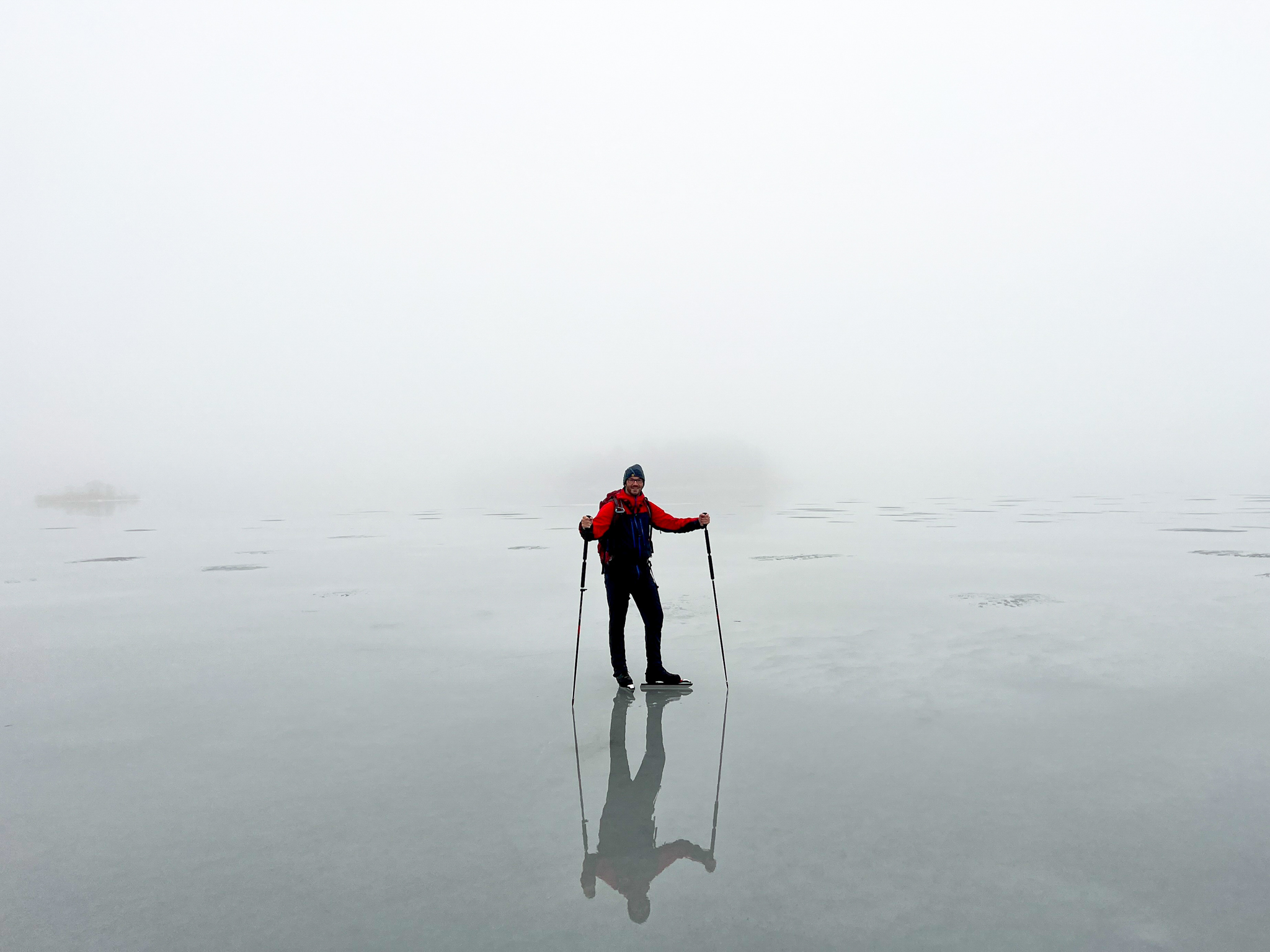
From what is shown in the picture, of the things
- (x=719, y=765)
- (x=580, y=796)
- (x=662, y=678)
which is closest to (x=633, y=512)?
(x=662, y=678)

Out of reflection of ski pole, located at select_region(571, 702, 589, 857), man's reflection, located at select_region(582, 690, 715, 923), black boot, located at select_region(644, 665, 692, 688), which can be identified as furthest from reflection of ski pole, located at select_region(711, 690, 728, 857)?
black boot, located at select_region(644, 665, 692, 688)

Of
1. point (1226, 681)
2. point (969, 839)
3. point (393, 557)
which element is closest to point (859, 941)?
point (969, 839)

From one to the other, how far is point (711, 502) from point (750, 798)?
47055 mm

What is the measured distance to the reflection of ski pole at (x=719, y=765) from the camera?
13.9 feet

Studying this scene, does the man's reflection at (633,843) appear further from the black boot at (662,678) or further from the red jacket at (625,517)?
the red jacket at (625,517)

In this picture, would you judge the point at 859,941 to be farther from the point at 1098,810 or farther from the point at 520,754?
the point at 520,754

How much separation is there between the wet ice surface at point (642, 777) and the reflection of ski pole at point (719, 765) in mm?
45

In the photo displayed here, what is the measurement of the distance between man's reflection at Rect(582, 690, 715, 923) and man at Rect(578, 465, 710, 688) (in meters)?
1.57

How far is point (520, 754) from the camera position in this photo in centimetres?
542

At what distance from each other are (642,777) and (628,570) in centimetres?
254

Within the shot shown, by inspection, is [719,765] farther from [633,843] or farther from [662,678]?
[662,678]

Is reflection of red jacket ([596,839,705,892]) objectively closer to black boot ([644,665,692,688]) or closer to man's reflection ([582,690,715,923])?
man's reflection ([582,690,715,923])

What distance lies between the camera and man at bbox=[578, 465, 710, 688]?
23.9 ft

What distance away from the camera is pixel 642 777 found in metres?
5.06
